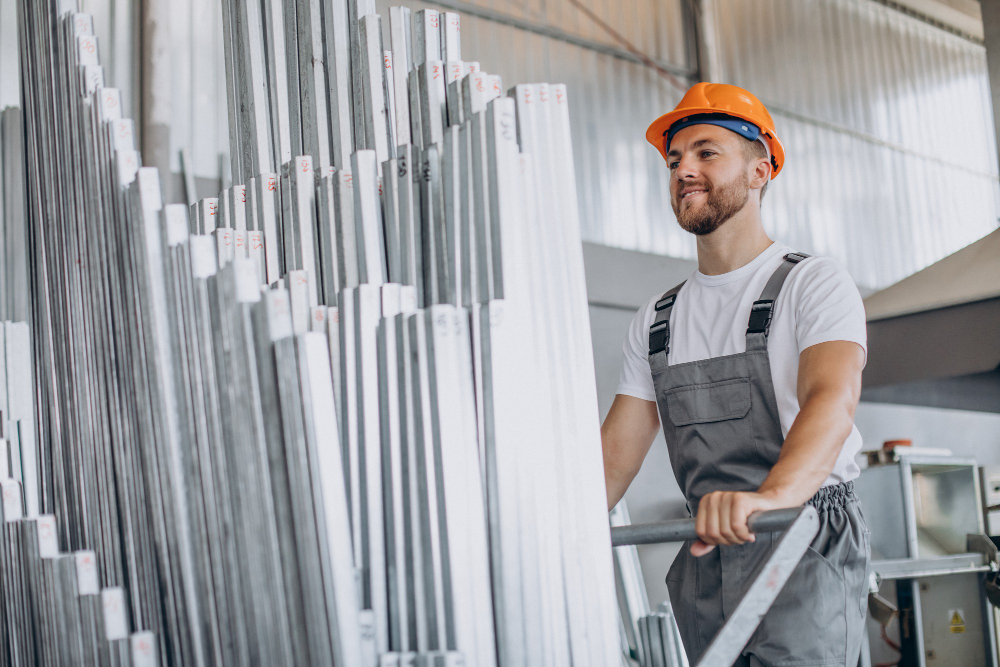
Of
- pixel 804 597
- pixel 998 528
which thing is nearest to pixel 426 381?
pixel 804 597

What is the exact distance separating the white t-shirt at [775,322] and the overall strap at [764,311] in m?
0.01

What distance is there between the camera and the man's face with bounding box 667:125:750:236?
1.79 metres

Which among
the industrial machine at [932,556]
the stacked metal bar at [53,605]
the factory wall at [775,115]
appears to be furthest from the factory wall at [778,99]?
the stacked metal bar at [53,605]

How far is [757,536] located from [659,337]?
1.39ft

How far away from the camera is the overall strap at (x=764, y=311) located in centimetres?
167

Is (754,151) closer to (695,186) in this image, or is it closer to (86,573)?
(695,186)

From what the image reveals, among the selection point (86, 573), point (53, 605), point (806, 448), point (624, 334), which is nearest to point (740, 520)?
point (806, 448)

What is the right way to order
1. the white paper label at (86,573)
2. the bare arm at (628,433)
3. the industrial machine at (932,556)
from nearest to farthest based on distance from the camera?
the white paper label at (86,573) < the bare arm at (628,433) < the industrial machine at (932,556)

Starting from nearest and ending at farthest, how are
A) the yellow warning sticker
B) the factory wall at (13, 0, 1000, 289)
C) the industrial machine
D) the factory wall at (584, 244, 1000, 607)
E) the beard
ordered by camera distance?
the beard < the factory wall at (13, 0, 1000, 289) < the industrial machine < the yellow warning sticker < the factory wall at (584, 244, 1000, 607)

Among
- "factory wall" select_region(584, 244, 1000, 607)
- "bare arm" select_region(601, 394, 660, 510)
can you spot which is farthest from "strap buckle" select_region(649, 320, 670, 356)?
"factory wall" select_region(584, 244, 1000, 607)

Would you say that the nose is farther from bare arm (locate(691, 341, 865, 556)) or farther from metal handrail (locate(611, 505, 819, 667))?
metal handrail (locate(611, 505, 819, 667))

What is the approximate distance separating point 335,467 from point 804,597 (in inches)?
31.9

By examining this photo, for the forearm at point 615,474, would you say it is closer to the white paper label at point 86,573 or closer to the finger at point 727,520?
the finger at point 727,520

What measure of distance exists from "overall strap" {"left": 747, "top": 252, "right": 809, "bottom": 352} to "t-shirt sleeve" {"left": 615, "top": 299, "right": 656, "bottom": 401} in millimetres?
280
